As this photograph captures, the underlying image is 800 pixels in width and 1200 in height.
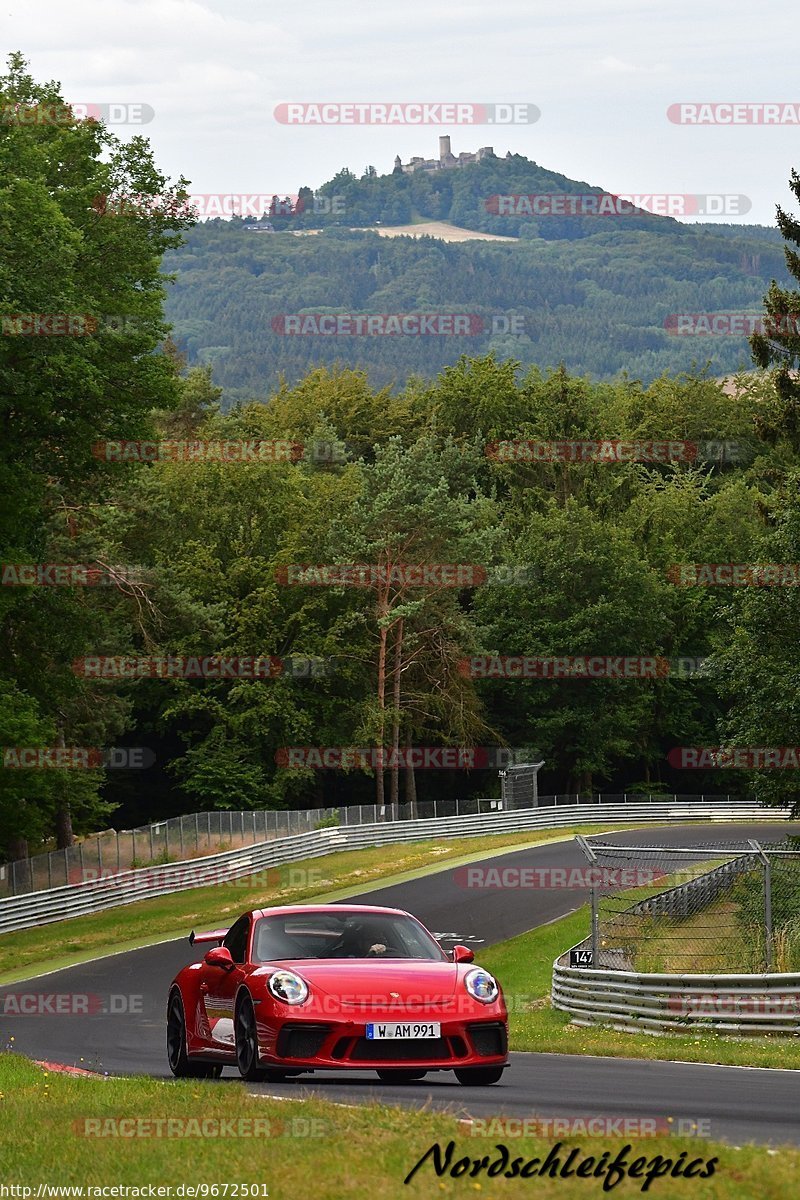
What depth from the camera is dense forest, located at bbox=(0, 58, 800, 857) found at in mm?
36625

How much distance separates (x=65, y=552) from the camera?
170 ft

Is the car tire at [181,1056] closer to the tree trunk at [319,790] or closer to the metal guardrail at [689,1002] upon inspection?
the metal guardrail at [689,1002]

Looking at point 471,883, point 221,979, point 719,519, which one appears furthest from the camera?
point 719,519

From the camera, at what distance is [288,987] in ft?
37.1

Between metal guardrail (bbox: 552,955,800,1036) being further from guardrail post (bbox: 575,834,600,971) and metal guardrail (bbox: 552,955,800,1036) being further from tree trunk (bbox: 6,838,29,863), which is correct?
tree trunk (bbox: 6,838,29,863)

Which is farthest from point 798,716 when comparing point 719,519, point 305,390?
point 305,390

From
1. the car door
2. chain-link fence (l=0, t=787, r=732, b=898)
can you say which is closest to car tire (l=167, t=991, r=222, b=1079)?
the car door

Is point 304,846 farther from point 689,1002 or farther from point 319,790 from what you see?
point 689,1002

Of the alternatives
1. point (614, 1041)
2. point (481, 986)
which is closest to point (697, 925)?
point (614, 1041)

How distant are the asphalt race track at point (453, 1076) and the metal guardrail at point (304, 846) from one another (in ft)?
14.2

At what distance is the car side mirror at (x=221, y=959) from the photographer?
12.2 m

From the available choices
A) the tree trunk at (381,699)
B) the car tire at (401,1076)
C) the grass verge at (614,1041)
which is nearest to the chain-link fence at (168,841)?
the tree trunk at (381,699)

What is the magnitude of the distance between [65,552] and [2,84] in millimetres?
16390

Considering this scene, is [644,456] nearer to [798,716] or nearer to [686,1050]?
[798,716]
